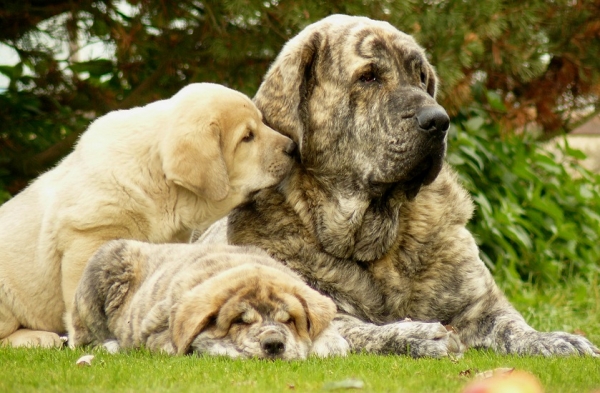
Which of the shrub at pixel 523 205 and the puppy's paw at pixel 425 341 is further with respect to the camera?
the shrub at pixel 523 205

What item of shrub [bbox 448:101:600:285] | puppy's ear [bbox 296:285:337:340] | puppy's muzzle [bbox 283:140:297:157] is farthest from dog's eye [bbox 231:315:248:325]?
shrub [bbox 448:101:600:285]

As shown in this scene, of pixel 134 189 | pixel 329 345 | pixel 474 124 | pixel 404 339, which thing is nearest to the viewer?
pixel 329 345

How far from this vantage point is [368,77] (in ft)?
16.8

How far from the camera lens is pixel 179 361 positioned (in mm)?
3896

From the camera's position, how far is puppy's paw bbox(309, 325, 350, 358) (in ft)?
14.4

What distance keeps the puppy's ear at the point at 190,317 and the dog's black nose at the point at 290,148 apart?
1.28 metres

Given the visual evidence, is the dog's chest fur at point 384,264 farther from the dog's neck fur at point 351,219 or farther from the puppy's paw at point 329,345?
the puppy's paw at point 329,345

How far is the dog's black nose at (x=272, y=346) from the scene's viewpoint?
407 centimetres

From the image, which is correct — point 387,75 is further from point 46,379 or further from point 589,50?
point 589,50

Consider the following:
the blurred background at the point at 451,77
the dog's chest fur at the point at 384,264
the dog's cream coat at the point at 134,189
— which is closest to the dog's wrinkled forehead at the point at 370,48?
the dog's cream coat at the point at 134,189

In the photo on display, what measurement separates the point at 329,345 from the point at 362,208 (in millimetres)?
1001

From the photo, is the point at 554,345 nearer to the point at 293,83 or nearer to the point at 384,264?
the point at 384,264

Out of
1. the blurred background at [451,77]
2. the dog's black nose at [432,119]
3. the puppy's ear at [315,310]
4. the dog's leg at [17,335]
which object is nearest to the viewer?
the puppy's ear at [315,310]

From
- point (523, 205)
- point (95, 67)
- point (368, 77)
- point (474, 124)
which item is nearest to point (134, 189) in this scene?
point (368, 77)
